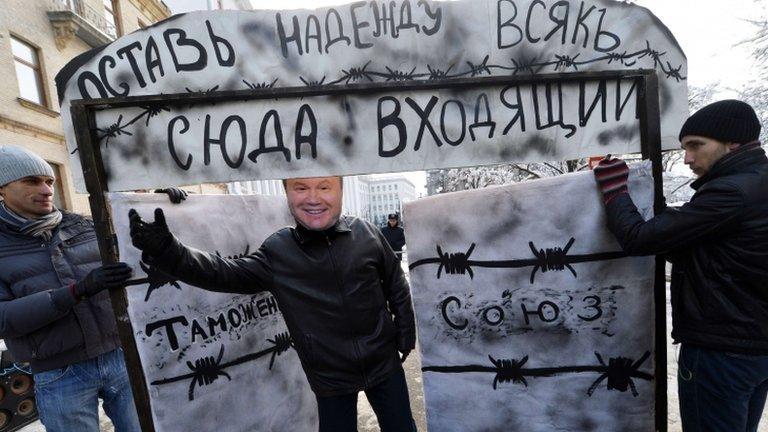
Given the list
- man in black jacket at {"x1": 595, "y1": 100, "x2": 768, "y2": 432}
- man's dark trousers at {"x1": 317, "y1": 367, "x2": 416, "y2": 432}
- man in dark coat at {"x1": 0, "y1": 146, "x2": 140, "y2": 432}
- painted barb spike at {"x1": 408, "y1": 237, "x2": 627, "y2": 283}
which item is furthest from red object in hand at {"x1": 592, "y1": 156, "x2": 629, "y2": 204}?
man in dark coat at {"x1": 0, "y1": 146, "x2": 140, "y2": 432}

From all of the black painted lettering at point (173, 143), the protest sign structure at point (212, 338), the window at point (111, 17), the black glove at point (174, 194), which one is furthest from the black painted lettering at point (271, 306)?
the window at point (111, 17)

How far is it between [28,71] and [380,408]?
1469 cm

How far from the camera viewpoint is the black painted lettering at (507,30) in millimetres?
1435

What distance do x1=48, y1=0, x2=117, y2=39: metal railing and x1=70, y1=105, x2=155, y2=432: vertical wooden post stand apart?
1484 cm

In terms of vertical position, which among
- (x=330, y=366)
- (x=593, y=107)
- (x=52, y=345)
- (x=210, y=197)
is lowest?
(x=330, y=366)

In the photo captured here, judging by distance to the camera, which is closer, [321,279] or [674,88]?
[674,88]

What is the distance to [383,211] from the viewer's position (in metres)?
117

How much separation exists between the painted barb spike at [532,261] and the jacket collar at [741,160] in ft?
1.57

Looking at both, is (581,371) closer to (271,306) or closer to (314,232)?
(314,232)

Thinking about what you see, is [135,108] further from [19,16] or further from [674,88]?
[19,16]

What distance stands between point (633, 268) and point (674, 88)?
791 millimetres

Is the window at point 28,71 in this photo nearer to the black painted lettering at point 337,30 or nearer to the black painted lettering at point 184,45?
the black painted lettering at point 184,45

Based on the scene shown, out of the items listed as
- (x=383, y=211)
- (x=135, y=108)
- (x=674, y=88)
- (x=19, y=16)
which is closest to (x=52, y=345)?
(x=135, y=108)

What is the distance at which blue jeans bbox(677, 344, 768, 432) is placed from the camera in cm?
135
